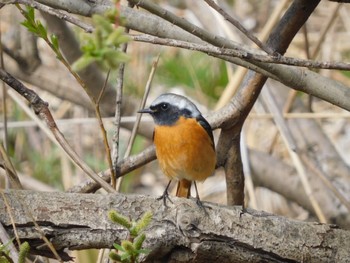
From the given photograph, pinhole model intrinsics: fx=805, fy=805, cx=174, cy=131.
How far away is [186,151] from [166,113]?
0.22 metres

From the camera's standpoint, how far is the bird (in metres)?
3.54

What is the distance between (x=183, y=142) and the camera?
3.60 metres

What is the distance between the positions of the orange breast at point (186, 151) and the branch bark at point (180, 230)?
904 millimetres

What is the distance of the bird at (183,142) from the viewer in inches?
140

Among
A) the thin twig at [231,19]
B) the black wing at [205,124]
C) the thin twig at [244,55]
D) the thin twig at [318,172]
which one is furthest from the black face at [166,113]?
the thin twig at [244,55]

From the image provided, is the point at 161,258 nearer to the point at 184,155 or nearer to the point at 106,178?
the point at 106,178

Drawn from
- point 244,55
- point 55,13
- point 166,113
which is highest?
point 166,113

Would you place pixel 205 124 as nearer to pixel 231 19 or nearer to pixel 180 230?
pixel 180 230

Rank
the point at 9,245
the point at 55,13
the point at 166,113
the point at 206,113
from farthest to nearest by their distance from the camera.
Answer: the point at 206,113 → the point at 166,113 → the point at 55,13 → the point at 9,245

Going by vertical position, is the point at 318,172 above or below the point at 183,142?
above

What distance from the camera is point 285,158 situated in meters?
6.43

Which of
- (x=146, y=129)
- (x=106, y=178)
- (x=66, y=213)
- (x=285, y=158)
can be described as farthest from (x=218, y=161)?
(x=285, y=158)

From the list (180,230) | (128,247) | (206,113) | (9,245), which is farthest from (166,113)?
(128,247)

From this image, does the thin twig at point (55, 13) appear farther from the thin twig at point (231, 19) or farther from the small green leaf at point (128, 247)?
the small green leaf at point (128, 247)
